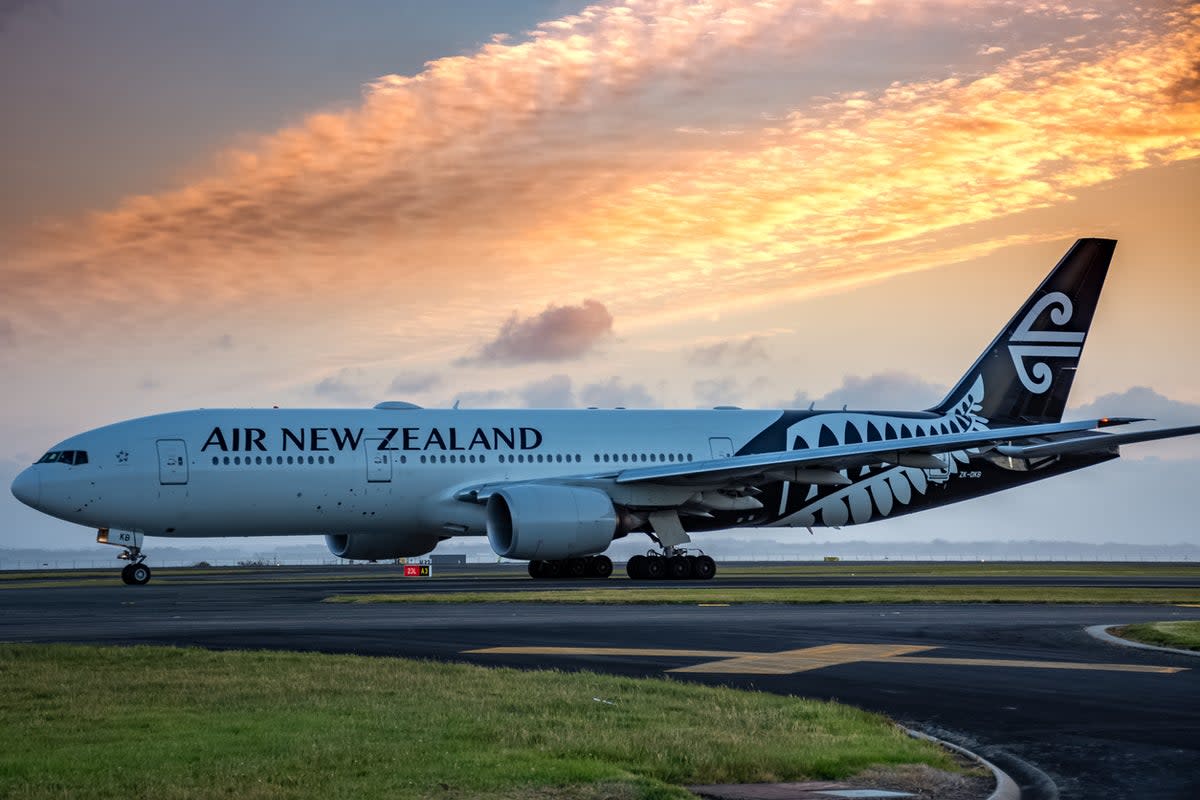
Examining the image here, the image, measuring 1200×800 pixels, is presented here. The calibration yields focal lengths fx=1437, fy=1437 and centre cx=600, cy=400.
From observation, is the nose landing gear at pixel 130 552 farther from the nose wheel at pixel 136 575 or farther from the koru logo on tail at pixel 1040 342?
the koru logo on tail at pixel 1040 342

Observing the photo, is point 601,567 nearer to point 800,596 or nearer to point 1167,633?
point 800,596

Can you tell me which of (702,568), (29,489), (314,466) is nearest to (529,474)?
(702,568)

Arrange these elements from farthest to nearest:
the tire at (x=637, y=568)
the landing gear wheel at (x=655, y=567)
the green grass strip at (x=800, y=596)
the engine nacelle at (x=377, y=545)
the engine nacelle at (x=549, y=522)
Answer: the engine nacelle at (x=377, y=545) < the landing gear wheel at (x=655, y=567) < the tire at (x=637, y=568) < the engine nacelle at (x=549, y=522) < the green grass strip at (x=800, y=596)

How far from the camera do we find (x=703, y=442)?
43469 millimetres

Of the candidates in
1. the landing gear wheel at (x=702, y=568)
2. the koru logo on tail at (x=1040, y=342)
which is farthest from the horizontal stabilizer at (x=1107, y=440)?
the landing gear wheel at (x=702, y=568)

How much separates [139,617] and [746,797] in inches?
729

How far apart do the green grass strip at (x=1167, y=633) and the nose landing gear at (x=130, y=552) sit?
25.8 meters

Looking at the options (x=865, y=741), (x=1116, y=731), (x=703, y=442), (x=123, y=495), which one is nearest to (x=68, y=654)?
(x=865, y=741)

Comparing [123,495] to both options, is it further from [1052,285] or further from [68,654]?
[1052,285]

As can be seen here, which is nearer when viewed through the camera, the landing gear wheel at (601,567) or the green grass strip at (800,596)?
the green grass strip at (800,596)

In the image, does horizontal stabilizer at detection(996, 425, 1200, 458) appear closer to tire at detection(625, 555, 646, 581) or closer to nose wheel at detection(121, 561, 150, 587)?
tire at detection(625, 555, 646, 581)

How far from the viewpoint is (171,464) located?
3725 cm

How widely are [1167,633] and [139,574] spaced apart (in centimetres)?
2806

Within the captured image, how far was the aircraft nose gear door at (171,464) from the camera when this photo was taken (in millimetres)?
37188
